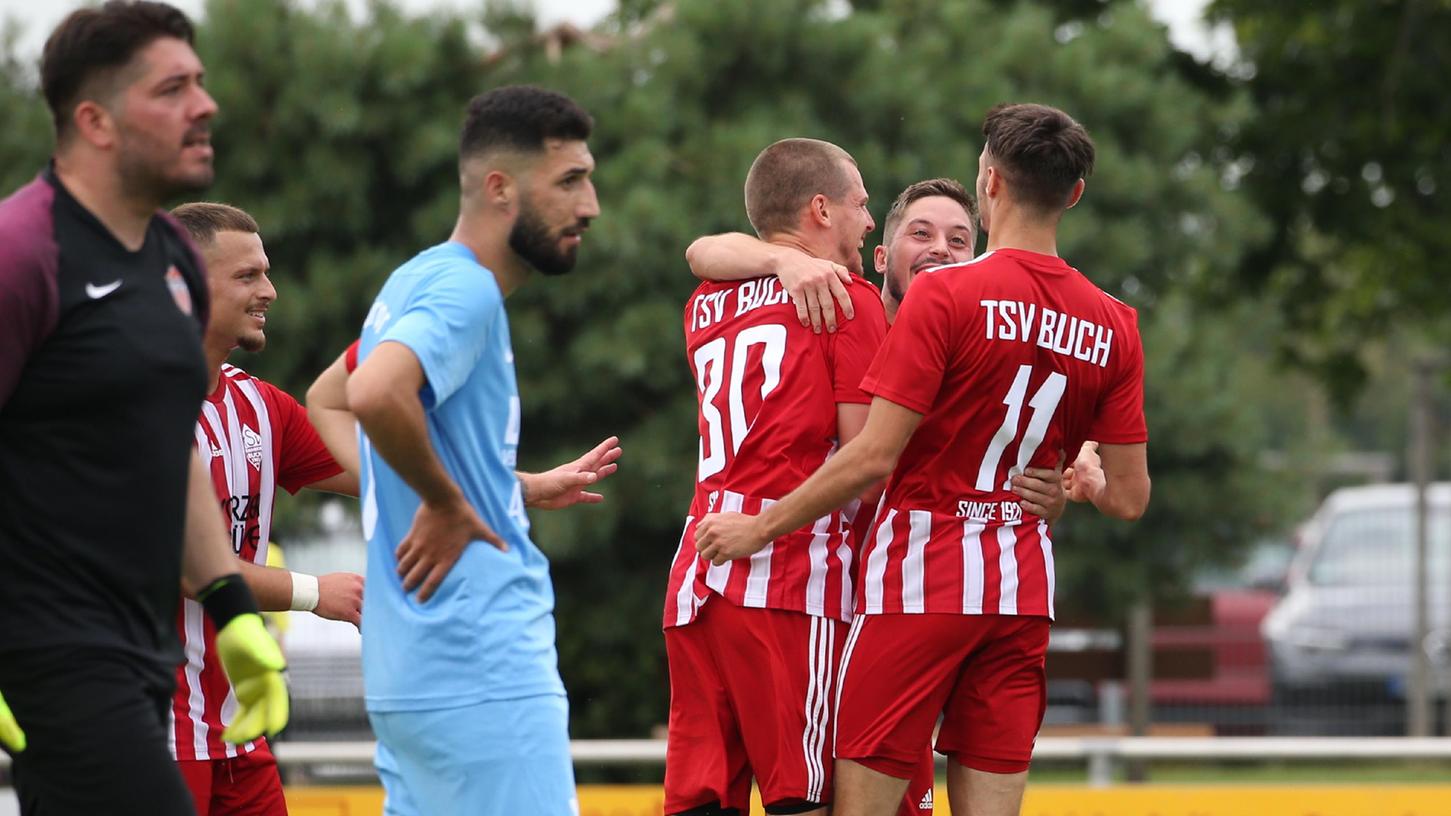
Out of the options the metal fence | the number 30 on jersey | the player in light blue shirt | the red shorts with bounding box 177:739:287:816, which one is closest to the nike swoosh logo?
the player in light blue shirt

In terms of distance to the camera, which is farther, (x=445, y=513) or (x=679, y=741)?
(x=679, y=741)

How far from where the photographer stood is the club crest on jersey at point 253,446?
214 inches

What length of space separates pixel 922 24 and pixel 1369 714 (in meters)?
7.45

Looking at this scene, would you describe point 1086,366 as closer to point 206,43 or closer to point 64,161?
point 64,161

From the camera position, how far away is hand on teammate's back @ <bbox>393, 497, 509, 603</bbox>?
3.92 meters

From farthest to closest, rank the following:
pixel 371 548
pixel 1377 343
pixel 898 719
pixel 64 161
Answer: pixel 1377 343 < pixel 898 719 < pixel 371 548 < pixel 64 161

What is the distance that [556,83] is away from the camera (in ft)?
39.3

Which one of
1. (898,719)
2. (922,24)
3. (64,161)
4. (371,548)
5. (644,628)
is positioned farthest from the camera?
(922,24)

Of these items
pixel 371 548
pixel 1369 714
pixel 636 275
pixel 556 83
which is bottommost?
pixel 1369 714

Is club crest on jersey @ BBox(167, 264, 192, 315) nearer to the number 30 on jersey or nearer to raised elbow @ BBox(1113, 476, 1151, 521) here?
the number 30 on jersey

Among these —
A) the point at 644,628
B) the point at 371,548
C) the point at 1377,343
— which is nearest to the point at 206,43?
the point at 644,628

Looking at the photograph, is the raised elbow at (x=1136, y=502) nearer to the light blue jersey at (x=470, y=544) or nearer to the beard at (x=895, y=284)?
the beard at (x=895, y=284)

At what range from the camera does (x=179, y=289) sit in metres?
3.97

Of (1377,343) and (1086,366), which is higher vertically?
(1377,343)
